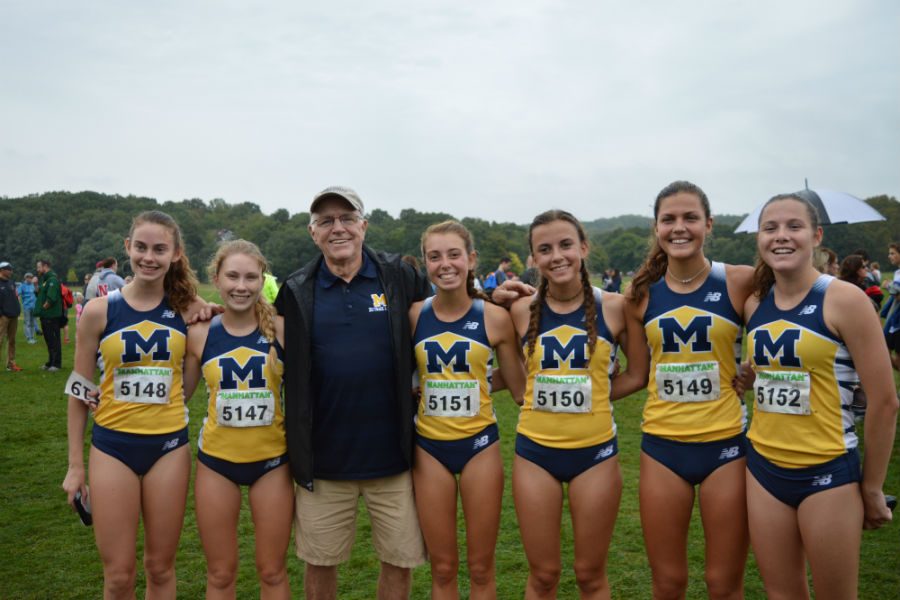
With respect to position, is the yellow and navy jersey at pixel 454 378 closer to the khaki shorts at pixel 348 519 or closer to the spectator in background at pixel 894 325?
the khaki shorts at pixel 348 519

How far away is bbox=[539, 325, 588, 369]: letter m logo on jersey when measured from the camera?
3.14 meters

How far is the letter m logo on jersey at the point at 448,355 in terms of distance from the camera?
3.26 meters

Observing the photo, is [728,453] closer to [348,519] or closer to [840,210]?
[348,519]

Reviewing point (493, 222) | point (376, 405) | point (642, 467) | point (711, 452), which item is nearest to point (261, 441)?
point (376, 405)

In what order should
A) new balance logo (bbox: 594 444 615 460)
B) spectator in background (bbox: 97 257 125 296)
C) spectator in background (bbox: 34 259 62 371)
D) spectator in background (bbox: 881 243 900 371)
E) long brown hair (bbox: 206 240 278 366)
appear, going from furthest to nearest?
spectator in background (bbox: 34 259 62 371)
spectator in background (bbox: 97 257 125 296)
spectator in background (bbox: 881 243 900 371)
long brown hair (bbox: 206 240 278 366)
new balance logo (bbox: 594 444 615 460)

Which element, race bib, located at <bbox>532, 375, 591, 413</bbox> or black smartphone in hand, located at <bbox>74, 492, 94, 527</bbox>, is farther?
black smartphone in hand, located at <bbox>74, 492, 94, 527</bbox>

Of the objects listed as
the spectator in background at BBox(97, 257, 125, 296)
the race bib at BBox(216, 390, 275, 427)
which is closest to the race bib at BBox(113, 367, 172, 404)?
the race bib at BBox(216, 390, 275, 427)

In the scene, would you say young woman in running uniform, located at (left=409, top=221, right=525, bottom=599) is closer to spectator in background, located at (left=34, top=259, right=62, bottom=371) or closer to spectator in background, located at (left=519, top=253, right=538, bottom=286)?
spectator in background, located at (left=519, top=253, right=538, bottom=286)

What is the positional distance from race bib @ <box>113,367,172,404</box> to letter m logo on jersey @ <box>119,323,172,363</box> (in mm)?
64

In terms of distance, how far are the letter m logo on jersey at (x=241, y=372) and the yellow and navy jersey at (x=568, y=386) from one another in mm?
1368

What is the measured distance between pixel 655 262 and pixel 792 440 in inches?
42.6

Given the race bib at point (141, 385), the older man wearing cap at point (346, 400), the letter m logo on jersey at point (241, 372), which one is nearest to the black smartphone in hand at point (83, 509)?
the race bib at point (141, 385)

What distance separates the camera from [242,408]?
126 inches

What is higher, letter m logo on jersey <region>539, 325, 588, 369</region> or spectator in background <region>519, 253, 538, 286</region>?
spectator in background <region>519, 253, 538, 286</region>
